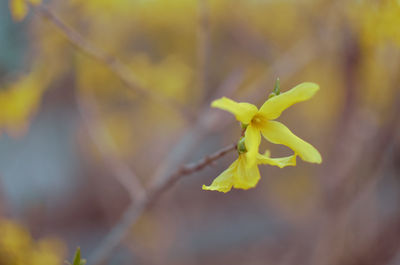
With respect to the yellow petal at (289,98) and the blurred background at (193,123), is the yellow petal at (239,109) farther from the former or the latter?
the blurred background at (193,123)

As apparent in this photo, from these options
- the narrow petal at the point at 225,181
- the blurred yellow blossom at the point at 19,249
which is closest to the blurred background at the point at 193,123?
the blurred yellow blossom at the point at 19,249

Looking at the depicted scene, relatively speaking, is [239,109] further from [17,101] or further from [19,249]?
[19,249]

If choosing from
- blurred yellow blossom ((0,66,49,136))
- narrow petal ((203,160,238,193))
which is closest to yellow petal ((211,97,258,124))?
narrow petal ((203,160,238,193))

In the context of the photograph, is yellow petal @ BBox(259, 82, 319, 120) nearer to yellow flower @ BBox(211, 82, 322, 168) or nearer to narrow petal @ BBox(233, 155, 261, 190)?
yellow flower @ BBox(211, 82, 322, 168)

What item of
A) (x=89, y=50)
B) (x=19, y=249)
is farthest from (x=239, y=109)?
(x=19, y=249)

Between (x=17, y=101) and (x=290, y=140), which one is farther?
(x=17, y=101)

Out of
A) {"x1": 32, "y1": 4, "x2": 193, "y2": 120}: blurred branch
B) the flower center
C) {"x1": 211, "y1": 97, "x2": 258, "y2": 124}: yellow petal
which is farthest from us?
{"x1": 32, "y1": 4, "x2": 193, "y2": 120}: blurred branch

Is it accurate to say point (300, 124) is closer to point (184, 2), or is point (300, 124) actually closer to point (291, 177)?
point (291, 177)
